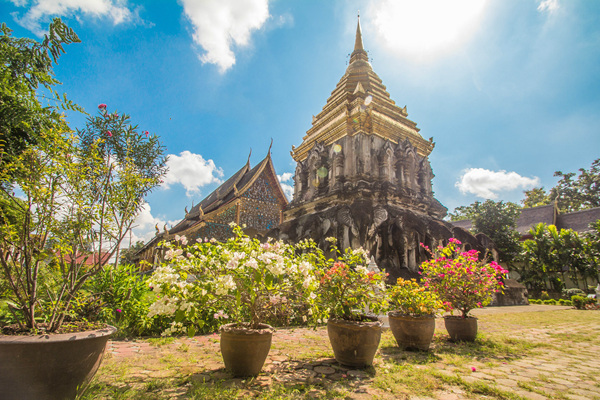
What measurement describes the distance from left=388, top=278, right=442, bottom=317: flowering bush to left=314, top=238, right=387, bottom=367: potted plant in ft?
2.48

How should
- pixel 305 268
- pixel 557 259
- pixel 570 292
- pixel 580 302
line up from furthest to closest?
pixel 557 259 → pixel 570 292 → pixel 580 302 → pixel 305 268

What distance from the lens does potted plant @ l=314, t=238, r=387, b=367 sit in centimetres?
324

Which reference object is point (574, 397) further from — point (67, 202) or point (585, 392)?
point (67, 202)

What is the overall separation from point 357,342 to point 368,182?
9.55 metres

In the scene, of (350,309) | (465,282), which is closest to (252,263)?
(350,309)

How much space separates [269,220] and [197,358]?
36.7ft

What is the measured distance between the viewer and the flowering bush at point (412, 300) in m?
4.23

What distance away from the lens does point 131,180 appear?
2934mm

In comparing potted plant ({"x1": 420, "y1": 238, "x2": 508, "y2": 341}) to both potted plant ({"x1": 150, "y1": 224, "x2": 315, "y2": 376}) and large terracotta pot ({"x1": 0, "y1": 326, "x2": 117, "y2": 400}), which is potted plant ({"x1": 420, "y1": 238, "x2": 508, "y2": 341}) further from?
large terracotta pot ({"x1": 0, "y1": 326, "x2": 117, "y2": 400})

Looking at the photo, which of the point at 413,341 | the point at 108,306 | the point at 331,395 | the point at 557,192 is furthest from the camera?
the point at 557,192

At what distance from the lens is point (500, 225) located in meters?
21.5

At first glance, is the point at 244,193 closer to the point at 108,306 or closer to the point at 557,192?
the point at 108,306

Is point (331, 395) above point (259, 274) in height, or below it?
below

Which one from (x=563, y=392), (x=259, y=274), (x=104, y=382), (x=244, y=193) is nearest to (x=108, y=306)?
(x=104, y=382)
